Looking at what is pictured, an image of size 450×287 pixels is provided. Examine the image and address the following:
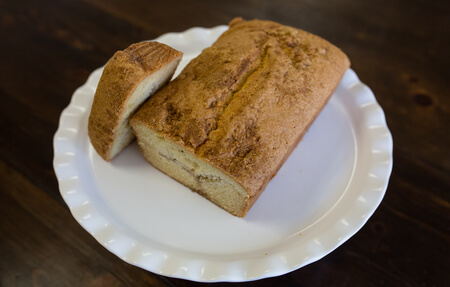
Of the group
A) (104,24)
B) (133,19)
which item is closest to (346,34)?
(133,19)

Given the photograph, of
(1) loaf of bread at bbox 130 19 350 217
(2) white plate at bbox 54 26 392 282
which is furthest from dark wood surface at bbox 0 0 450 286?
(1) loaf of bread at bbox 130 19 350 217

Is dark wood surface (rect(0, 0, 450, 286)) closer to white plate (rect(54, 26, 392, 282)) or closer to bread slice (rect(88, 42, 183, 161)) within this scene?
white plate (rect(54, 26, 392, 282))

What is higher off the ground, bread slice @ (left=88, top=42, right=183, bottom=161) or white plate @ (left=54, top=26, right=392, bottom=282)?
bread slice @ (left=88, top=42, right=183, bottom=161)

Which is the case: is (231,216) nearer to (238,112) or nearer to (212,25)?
(238,112)

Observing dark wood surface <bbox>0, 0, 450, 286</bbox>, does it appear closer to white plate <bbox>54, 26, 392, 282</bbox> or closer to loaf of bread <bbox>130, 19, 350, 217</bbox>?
white plate <bbox>54, 26, 392, 282</bbox>

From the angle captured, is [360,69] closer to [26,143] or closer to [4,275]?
[26,143]

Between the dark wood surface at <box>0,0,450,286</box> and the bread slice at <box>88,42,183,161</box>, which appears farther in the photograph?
the dark wood surface at <box>0,0,450,286</box>
